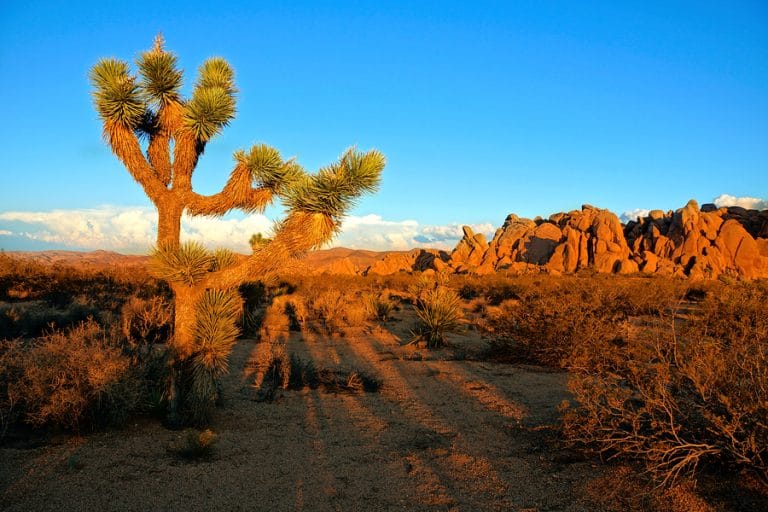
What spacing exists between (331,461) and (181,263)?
2.93m

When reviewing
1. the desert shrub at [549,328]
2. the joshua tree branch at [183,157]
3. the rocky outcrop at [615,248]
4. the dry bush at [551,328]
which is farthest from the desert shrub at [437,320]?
the rocky outcrop at [615,248]

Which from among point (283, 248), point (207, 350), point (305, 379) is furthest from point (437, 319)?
point (207, 350)

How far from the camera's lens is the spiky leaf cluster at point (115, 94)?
6.39 m

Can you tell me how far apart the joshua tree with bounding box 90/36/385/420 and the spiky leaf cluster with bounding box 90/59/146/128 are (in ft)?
0.04

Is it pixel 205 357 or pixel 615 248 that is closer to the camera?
pixel 205 357

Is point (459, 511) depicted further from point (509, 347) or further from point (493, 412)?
point (509, 347)

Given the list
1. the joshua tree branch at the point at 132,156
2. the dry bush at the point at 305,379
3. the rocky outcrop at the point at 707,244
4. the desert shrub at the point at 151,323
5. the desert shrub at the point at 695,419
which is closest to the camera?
the desert shrub at the point at 695,419

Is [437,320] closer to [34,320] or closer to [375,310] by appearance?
[375,310]

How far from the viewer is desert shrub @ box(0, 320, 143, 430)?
562cm

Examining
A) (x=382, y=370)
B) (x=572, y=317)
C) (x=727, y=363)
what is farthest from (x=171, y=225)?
(x=572, y=317)

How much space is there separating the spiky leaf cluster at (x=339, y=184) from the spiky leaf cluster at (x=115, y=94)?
2.30 meters

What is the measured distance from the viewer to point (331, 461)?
5531mm

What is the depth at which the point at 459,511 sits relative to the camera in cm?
434

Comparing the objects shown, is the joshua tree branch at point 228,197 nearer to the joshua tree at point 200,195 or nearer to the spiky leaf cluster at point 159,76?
the joshua tree at point 200,195
